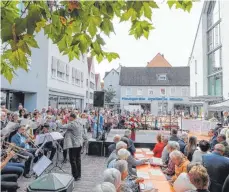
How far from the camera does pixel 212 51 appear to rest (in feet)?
94.2

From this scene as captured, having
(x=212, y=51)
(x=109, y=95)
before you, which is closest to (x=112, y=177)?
(x=212, y=51)

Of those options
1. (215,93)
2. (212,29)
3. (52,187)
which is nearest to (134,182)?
(52,187)

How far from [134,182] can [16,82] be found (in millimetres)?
12078

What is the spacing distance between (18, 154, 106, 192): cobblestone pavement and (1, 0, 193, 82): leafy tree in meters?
5.36

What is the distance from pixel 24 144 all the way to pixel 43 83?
1088 centimetres

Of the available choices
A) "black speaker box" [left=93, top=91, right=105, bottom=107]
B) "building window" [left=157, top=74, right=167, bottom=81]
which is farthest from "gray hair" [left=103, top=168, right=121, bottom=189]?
"building window" [left=157, top=74, right=167, bottom=81]

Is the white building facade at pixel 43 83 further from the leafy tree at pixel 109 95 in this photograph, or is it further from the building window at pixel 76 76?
the leafy tree at pixel 109 95

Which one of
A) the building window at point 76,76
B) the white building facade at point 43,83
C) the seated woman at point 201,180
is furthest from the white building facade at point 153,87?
the seated woman at point 201,180

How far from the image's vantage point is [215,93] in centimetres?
2777

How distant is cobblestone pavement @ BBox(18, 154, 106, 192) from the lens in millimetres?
6785

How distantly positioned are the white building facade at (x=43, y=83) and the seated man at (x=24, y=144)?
20.4 feet

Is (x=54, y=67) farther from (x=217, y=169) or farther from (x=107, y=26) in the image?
(x=107, y=26)

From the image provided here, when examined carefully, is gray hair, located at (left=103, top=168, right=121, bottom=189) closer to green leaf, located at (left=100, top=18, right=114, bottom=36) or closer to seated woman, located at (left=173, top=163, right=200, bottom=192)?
seated woman, located at (left=173, top=163, right=200, bottom=192)

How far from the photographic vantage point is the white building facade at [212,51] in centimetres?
2358
